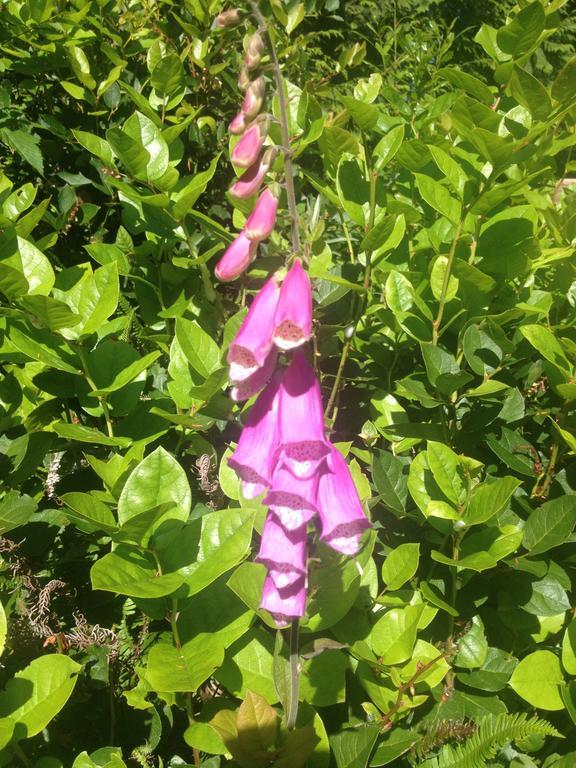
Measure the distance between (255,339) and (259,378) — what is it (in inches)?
3.8

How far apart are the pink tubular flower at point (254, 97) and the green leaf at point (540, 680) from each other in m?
1.30

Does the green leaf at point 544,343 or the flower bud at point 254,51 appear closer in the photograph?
the flower bud at point 254,51

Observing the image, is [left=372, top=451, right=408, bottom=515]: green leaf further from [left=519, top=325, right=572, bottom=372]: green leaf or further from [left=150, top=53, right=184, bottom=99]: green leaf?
[left=150, top=53, right=184, bottom=99]: green leaf

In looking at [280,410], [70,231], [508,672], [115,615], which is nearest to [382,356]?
[280,410]

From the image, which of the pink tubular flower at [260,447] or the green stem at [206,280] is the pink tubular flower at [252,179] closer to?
the pink tubular flower at [260,447]

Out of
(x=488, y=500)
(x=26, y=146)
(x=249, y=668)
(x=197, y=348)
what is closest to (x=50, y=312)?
(x=197, y=348)

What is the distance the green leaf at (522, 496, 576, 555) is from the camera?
1355 millimetres

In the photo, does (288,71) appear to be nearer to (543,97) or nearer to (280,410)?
(543,97)

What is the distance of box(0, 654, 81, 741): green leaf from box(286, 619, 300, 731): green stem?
1.35ft

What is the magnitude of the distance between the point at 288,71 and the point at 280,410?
1.99 metres

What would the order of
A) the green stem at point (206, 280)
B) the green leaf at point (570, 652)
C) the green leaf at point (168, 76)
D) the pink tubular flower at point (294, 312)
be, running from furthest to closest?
the green leaf at point (168, 76) < the green stem at point (206, 280) < the green leaf at point (570, 652) < the pink tubular flower at point (294, 312)

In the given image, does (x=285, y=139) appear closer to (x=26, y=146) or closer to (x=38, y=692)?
(x=38, y=692)

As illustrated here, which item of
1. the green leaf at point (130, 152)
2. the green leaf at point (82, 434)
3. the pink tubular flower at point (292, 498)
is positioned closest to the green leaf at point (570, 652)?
the pink tubular flower at point (292, 498)

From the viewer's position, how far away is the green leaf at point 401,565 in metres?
1.42
